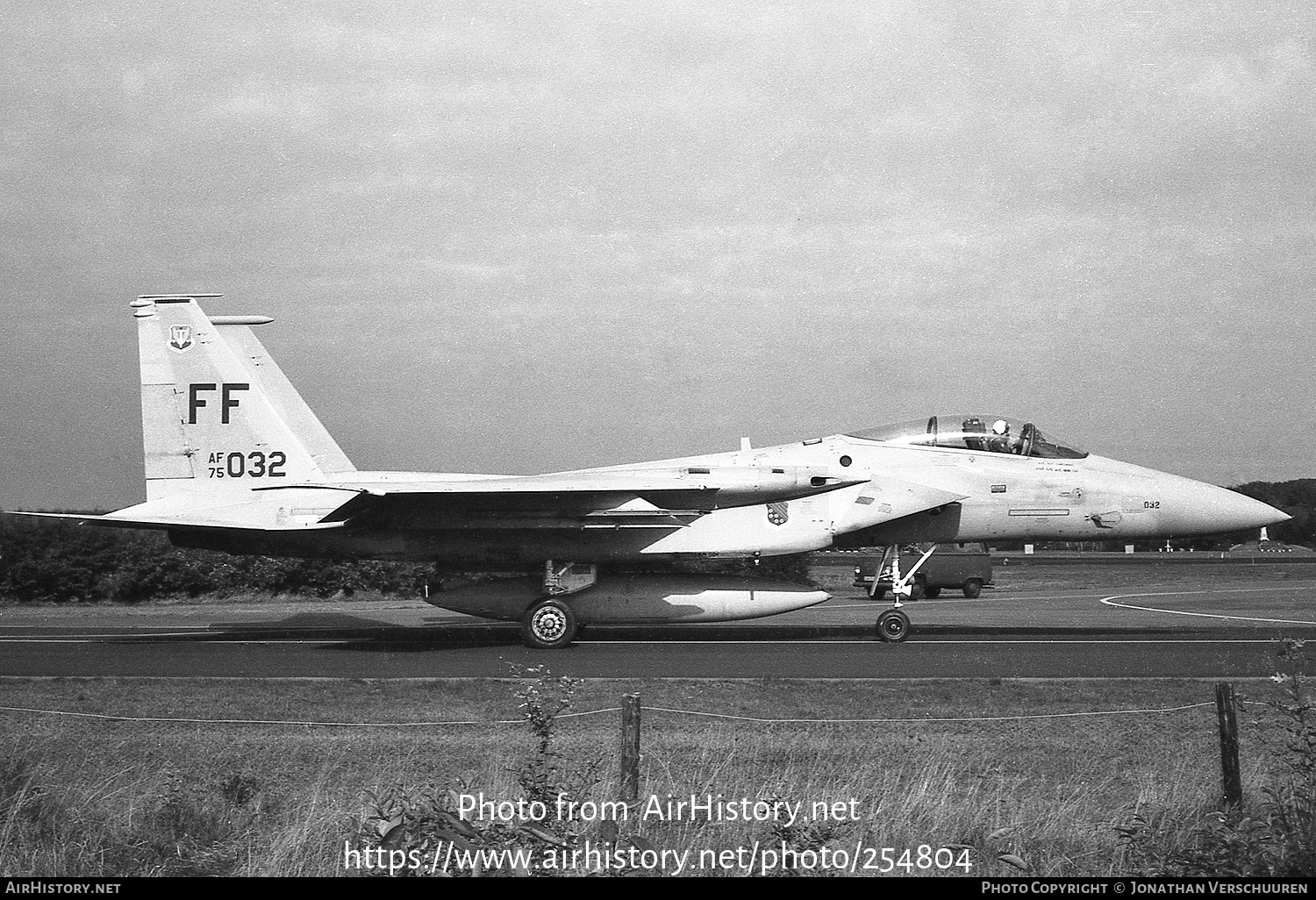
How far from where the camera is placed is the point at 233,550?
1803 cm

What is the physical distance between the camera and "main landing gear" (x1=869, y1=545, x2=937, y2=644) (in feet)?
55.5

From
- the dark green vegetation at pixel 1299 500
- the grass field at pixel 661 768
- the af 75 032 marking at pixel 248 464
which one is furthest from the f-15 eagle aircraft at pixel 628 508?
the dark green vegetation at pixel 1299 500

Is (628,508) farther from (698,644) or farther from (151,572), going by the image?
(151,572)

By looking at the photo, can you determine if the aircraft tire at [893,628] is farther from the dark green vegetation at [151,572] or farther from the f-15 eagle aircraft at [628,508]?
the dark green vegetation at [151,572]

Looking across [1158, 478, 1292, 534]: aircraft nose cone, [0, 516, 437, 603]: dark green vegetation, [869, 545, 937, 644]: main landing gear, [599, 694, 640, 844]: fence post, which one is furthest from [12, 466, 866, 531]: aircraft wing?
[0, 516, 437, 603]: dark green vegetation

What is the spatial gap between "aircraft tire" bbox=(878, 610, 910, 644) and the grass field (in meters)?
4.56

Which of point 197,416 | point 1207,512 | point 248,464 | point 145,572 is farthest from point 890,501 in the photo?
point 145,572

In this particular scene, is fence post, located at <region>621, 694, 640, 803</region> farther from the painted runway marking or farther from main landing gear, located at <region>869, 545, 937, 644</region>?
the painted runway marking

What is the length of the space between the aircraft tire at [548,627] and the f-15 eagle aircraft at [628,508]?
0.03 m

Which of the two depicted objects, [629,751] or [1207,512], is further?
[1207,512]

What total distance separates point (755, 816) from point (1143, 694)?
6.48 metres

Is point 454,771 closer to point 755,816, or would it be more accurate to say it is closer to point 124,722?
point 755,816

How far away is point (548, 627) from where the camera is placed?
55.3ft

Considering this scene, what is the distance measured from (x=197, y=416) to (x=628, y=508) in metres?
7.01
